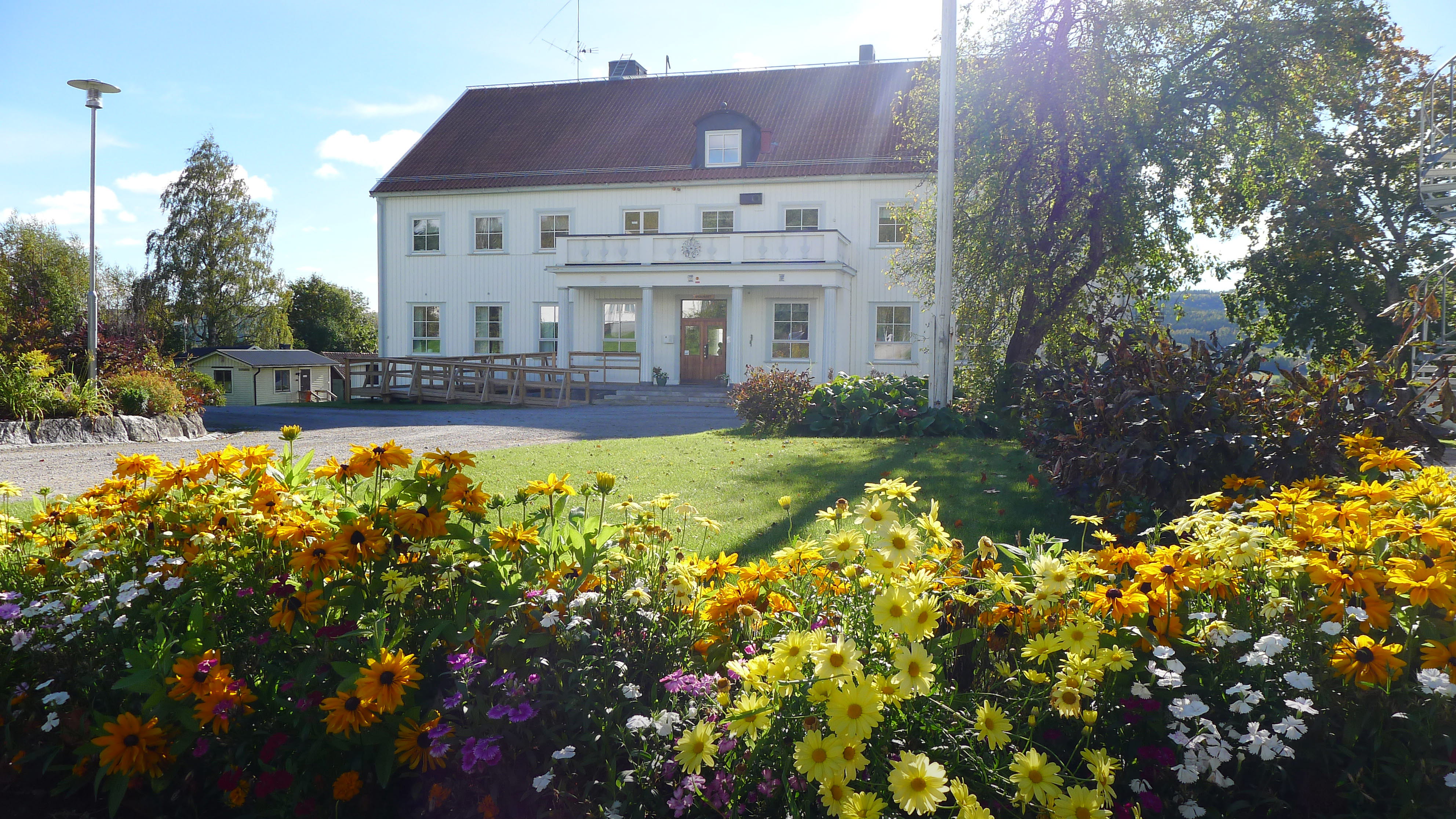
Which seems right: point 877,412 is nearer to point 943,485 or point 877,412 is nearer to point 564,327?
point 943,485

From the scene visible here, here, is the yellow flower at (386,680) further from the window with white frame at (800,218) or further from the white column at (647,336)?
the window with white frame at (800,218)

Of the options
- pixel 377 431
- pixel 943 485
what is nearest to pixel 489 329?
pixel 377 431

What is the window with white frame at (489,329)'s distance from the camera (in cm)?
2473

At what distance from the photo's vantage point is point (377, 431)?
1272 cm

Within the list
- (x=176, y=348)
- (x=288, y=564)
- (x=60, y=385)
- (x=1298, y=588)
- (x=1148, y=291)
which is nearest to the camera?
(x=1298, y=588)

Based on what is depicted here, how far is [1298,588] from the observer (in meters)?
2.14

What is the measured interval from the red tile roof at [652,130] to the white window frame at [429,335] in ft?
10.9

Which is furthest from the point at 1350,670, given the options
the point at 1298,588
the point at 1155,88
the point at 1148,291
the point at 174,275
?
the point at 174,275

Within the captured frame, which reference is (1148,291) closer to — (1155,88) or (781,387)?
(1155,88)

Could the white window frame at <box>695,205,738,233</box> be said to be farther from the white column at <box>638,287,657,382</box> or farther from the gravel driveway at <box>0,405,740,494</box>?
the gravel driveway at <box>0,405,740,494</box>

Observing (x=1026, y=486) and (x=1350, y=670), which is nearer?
(x=1350, y=670)

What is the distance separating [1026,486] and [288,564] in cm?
525

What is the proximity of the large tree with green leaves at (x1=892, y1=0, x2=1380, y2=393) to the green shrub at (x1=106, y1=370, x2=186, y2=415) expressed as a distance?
11.6 metres

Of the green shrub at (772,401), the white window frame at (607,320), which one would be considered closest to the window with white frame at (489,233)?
the white window frame at (607,320)
